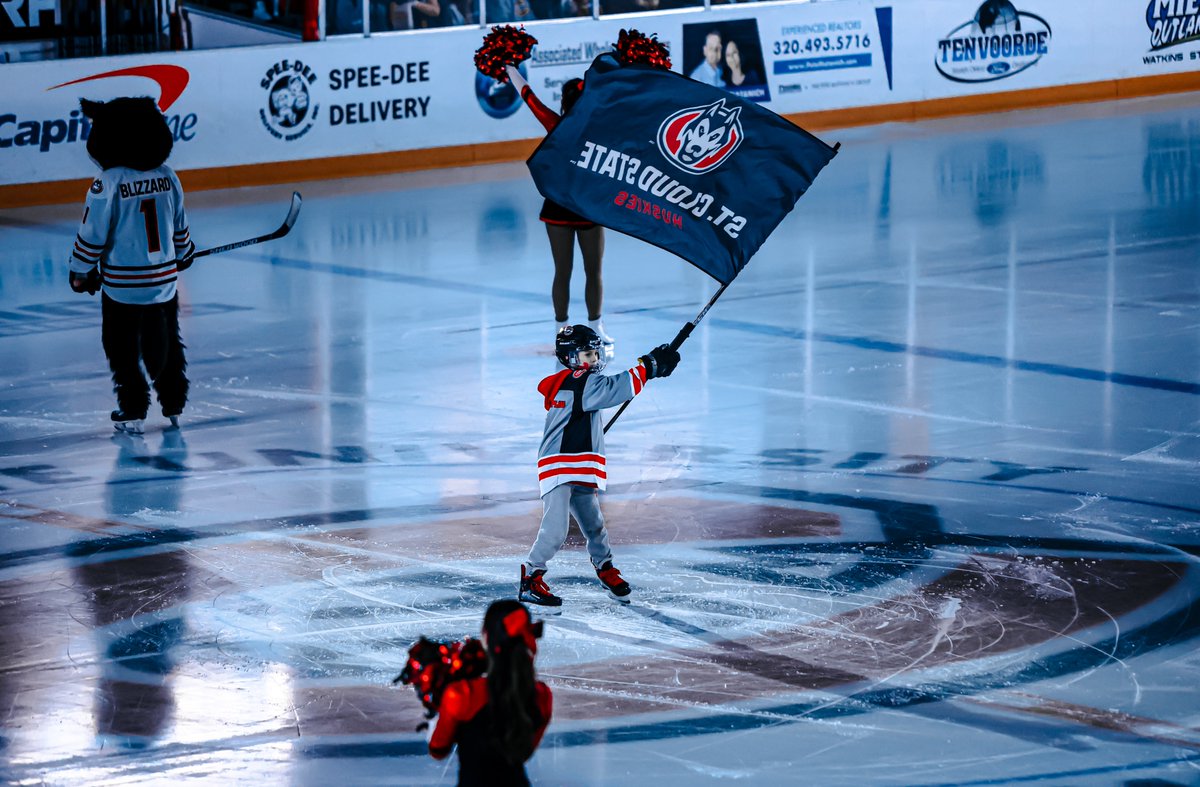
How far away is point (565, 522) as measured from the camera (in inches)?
259

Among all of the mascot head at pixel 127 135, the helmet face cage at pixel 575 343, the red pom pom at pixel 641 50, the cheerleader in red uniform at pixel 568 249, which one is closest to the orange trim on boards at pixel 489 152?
the cheerleader in red uniform at pixel 568 249

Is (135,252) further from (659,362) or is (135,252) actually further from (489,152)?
(489,152)

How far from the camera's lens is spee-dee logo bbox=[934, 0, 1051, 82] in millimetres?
23031

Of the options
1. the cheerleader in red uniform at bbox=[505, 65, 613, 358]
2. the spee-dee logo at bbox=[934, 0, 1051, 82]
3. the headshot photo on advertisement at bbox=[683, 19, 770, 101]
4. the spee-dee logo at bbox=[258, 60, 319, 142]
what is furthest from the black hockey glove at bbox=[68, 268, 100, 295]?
the spee-dee logo at bbox=[934, 0, 1051, 82]

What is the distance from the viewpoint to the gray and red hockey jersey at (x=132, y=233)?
9320mm

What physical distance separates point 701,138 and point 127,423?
387 centimetres

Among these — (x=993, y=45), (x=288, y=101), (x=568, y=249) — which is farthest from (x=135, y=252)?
(x=993, y=45)

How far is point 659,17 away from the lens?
68.7 feet

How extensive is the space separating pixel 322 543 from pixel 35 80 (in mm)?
10797

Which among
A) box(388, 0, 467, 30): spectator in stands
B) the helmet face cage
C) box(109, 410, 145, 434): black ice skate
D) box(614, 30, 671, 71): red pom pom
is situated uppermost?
box(388, 0, 467, 30): spectator in stands

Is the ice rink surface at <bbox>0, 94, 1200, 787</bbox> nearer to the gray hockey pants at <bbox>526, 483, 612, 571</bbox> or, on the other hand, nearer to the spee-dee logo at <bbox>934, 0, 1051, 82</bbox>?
the gray hockey pants at <bbox>526, 483, 612, 571</bbox>

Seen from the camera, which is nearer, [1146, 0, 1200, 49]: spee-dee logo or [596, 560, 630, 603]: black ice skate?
[596, 560, 630, 603]: black ice skate

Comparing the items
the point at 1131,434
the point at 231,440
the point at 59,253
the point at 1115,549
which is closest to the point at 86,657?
the point at 231,440

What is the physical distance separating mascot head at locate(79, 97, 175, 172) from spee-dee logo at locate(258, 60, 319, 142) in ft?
29.9
